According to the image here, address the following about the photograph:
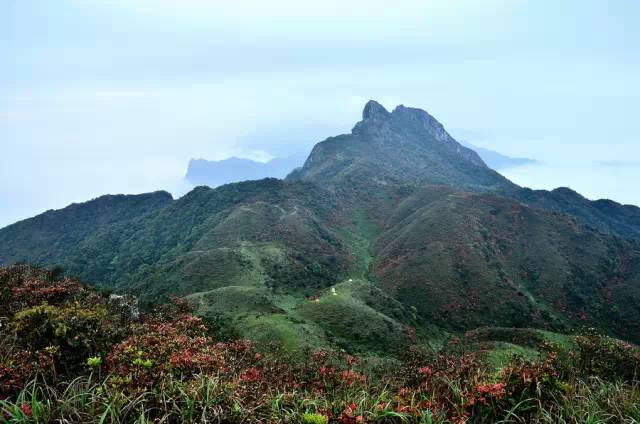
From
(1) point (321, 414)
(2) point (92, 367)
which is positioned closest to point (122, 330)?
(2) point (92, 367)

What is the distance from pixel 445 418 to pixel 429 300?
76913 mm

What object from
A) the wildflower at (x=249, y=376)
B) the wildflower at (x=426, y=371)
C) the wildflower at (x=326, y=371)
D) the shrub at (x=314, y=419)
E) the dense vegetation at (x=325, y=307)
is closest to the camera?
the shrub at (x=314, y=419)

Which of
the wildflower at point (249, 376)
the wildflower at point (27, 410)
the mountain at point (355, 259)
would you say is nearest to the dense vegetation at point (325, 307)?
the wildflower at point (27, 410)

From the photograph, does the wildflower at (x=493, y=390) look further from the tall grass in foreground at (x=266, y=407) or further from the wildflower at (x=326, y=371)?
the wildflower at (x=326, y=371)

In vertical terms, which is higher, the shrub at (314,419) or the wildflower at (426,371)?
the shrub at (314,419)

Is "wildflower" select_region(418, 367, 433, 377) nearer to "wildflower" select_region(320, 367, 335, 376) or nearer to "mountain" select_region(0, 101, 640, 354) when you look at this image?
"wildflower" select_region(320, 367, 335, 376)

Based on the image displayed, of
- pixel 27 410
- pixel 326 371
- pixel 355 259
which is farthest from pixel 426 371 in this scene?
pixel 355 259

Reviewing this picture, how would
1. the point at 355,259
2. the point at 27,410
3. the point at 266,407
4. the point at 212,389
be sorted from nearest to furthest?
the point at 27,410 → the point at 212,389 → the point at 266,407 → the point at 355,259

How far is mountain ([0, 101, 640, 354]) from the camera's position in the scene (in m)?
64.5

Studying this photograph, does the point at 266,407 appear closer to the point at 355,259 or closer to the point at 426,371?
the point at 426,371

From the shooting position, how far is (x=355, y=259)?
114250mm

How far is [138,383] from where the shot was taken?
10.5 meters

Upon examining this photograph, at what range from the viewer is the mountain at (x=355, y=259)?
2539 inches

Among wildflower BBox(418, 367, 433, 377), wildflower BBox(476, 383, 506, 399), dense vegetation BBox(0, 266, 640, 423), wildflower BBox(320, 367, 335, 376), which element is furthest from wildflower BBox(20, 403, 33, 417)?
wildflower BBox(418, 367, 433, 377)
